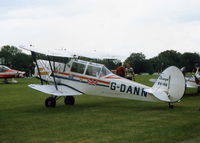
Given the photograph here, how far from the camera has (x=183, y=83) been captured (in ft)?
32.8

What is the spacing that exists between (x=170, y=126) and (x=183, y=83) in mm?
2773

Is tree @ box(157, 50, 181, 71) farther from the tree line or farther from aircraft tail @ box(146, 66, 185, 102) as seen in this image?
aircraft tail @ box(146, 66, 185, 102)

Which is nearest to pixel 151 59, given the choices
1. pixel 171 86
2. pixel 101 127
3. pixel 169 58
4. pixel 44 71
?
pixel 169 58

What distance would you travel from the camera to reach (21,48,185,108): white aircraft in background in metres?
10.2

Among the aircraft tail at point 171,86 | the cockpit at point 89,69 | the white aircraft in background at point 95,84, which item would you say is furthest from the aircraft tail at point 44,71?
the aircraft tail at point 171,86


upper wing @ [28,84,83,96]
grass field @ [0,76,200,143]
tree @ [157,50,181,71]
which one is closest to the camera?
grass field @ [0,76,200,143]

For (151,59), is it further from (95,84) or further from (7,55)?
(95,84)

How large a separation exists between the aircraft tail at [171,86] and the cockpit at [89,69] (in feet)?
8.06

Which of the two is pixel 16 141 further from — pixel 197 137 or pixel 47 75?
pixel 47 75

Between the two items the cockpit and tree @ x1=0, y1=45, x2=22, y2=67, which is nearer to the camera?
the cockpit

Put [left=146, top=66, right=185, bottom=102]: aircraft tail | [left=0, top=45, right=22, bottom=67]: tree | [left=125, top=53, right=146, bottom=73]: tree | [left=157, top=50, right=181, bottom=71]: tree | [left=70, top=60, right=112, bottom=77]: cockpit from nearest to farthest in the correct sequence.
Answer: [left=146, top=66, right=185, bottom=102]: aircraft tail → [left=70, top=60, right=112, bottom=77]: cockpit → [left=0, top=45, right=22, bottom=67]: tree → [left=157, top=50, right=181, bottom=71]: tree → [left=125, top=53, right=146, bottom=73]: tree

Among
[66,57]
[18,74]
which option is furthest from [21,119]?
[18,74]

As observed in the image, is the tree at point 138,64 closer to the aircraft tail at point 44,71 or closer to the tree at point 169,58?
the tree at point 169,58

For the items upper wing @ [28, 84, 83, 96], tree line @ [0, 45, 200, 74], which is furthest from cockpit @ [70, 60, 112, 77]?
tree line @ [0, 45, 200, 74]
